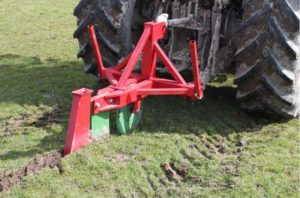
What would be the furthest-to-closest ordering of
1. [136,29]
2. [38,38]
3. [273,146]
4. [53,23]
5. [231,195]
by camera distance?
[53,23] < [38,38] < [136,29] < [273,146] < [231,195]

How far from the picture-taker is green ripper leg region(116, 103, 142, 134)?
4.60 metres

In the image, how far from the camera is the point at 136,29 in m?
5.64

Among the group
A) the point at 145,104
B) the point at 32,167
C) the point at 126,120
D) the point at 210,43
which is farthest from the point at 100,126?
the point at 210,43

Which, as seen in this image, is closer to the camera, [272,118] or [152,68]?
[152,68]

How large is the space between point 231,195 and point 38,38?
6577 mm

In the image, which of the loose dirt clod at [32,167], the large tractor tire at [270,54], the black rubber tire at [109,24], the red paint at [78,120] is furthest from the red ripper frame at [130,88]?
the large tractor tire at [270,54]

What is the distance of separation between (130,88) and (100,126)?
425 millimetres

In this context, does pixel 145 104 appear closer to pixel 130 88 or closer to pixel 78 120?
pixel 130 88

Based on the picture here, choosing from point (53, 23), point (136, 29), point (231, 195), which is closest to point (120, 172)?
point (231, 195)

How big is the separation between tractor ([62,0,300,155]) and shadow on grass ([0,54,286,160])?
0.30m

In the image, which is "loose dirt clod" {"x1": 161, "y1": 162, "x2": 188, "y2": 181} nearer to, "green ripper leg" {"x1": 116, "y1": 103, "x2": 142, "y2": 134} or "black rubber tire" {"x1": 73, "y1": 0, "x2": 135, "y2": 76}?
"green ripper leg" {"x1": 116, "y1": 103, "x2": 142, "y2": 134}

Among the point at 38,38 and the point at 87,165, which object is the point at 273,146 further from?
the point at 38,38

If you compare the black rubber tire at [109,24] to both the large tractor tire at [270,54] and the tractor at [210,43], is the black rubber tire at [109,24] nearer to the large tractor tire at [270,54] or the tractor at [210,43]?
the tractor at [210,43]

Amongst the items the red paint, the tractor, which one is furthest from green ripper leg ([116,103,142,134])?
the red paint
